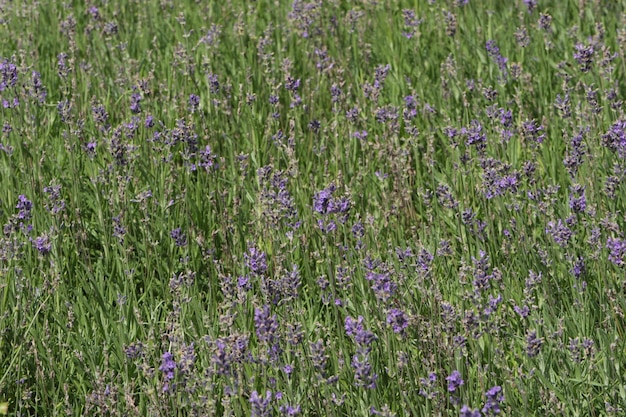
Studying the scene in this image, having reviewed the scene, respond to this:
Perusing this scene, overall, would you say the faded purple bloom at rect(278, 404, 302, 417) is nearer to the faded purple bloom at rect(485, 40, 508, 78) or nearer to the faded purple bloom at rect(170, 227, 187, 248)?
the faded purple bloom at rect(170, 227, 187, 248)

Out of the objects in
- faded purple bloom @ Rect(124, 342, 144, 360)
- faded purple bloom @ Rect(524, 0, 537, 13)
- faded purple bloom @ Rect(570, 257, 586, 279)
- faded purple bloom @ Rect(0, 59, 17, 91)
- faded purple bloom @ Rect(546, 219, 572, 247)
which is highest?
faded purple bloom @ Rect(0, 59, 17, 91)

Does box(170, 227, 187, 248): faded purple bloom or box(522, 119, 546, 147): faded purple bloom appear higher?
box(522, 119, 546, 147): faded purple bloom

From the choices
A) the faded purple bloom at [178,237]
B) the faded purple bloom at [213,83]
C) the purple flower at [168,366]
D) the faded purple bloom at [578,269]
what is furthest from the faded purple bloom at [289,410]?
the faded purple bloom at [213,83]

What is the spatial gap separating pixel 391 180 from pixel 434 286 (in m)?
1.37

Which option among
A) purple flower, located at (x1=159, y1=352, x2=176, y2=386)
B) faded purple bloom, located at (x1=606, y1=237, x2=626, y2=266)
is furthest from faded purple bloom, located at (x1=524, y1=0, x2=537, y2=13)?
purple flower, located at (x1=159, y1=352, x2=176, y2=386)

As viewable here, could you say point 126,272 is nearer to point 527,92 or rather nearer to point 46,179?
point 46,179

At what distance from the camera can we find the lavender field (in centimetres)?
294

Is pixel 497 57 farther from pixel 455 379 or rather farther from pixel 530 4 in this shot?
pixel 455 379

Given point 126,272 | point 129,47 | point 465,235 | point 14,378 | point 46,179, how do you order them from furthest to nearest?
point 129,47 < point 46,179 < point 465,235 < point 126,272 < point 14,378

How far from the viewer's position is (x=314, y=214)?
414 centimetres

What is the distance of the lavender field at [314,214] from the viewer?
2943 mm

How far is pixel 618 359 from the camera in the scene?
304cm

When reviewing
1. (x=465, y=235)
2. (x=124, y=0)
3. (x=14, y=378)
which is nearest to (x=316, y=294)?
(x=465, y=235)

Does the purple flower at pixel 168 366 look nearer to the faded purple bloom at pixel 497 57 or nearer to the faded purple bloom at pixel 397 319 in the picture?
the faded purple bloom at pixel 397 319
